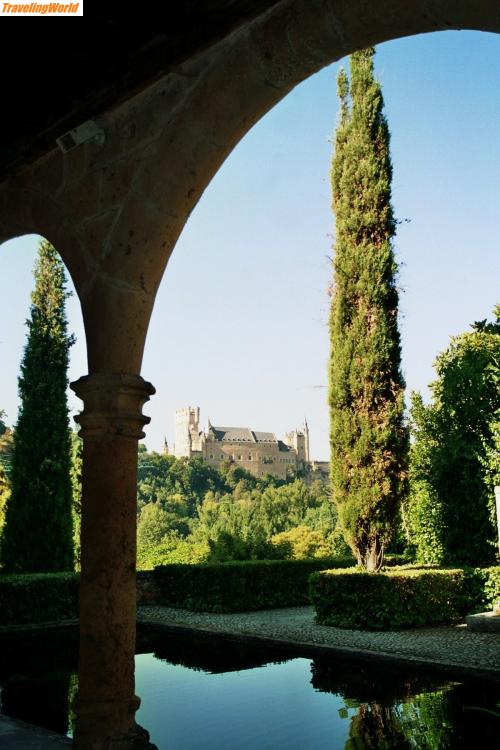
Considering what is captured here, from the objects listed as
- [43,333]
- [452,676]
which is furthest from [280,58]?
[43,333]

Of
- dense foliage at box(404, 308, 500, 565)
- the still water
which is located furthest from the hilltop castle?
the still water

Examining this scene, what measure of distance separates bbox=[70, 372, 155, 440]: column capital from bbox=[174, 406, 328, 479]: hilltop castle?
79.8 meters

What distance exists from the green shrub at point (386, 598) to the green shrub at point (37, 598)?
366 cm

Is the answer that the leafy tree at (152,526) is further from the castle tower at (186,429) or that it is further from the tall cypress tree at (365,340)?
the castle tower at (186,429)

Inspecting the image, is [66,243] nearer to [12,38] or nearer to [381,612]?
[12,38]

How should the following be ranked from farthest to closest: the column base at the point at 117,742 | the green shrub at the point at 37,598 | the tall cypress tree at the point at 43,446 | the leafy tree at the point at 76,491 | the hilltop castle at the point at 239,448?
1. the hilltop castle at the point at 239,448
2. the leafy tree at the point at 76,491
3. the tall cypress tree at the point at 43,446
4. the green shrub at the point at 37,598
5. the column base at the point at 117,742

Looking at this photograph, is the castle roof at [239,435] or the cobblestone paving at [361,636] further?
the castle roof at [239,435]

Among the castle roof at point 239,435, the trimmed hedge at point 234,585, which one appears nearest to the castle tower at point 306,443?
the castle roof at point 239,435

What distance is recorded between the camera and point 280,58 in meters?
2.66

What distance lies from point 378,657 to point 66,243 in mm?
5016

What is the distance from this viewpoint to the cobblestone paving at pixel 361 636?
6.49 metres

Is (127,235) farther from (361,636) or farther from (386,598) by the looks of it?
(386,598)
